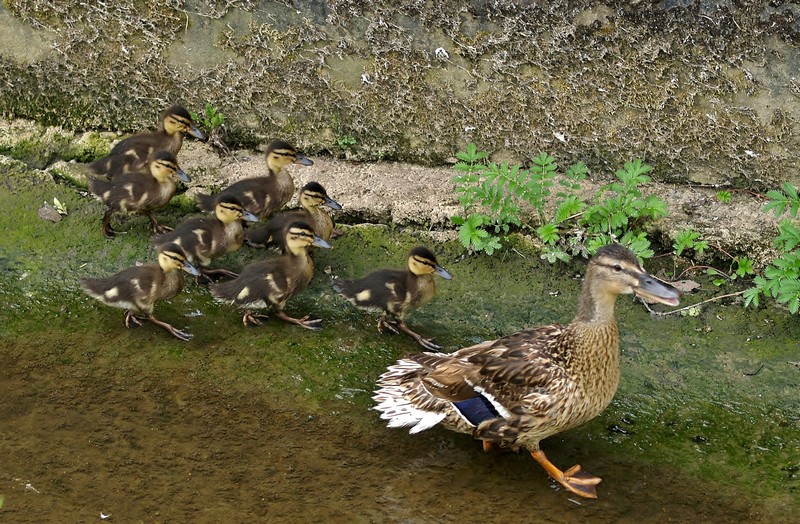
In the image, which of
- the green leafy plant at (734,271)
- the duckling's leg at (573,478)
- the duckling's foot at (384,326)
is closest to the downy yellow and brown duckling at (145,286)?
the duckling's foot at (384,326)

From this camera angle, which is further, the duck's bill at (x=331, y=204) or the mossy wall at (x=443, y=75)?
the duck's bill at (x=331, y=204)

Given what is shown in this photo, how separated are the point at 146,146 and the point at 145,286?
1.10 meters

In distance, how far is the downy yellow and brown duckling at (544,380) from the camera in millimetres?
3662

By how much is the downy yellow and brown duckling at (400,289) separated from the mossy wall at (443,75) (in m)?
1.03

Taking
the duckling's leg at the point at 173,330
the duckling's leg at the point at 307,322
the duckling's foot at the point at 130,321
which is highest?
the duckling's leg at the point at 307,322

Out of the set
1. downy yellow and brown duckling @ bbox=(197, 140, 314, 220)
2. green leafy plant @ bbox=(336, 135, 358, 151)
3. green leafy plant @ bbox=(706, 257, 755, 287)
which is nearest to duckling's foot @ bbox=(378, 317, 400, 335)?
downy yellow and brown duckling @ bbox=(197, 140, 314, 220)

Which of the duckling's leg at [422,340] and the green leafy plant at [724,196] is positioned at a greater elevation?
the green leafy plant at [724,196]

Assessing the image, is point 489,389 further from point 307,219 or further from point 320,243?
point 307,219

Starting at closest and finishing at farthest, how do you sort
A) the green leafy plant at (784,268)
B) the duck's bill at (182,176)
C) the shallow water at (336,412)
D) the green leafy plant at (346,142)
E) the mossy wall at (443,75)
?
the shallow water at (336,412), the green leafy plant at (784,268), the mossy wall at (443,75), the duck's bill at (182,176), the green leafy plant at (346,142)

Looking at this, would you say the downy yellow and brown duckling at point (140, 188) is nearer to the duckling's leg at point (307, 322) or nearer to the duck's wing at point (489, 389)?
the duckling's leg at point (307, 322)

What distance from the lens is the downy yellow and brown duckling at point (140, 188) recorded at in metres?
5.01

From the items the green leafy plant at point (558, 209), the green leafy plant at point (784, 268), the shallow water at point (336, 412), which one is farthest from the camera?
the green leafy plant at point (558, 209)

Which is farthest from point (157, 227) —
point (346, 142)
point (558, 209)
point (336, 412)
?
point (558, 209)

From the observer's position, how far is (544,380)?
3.68 m
